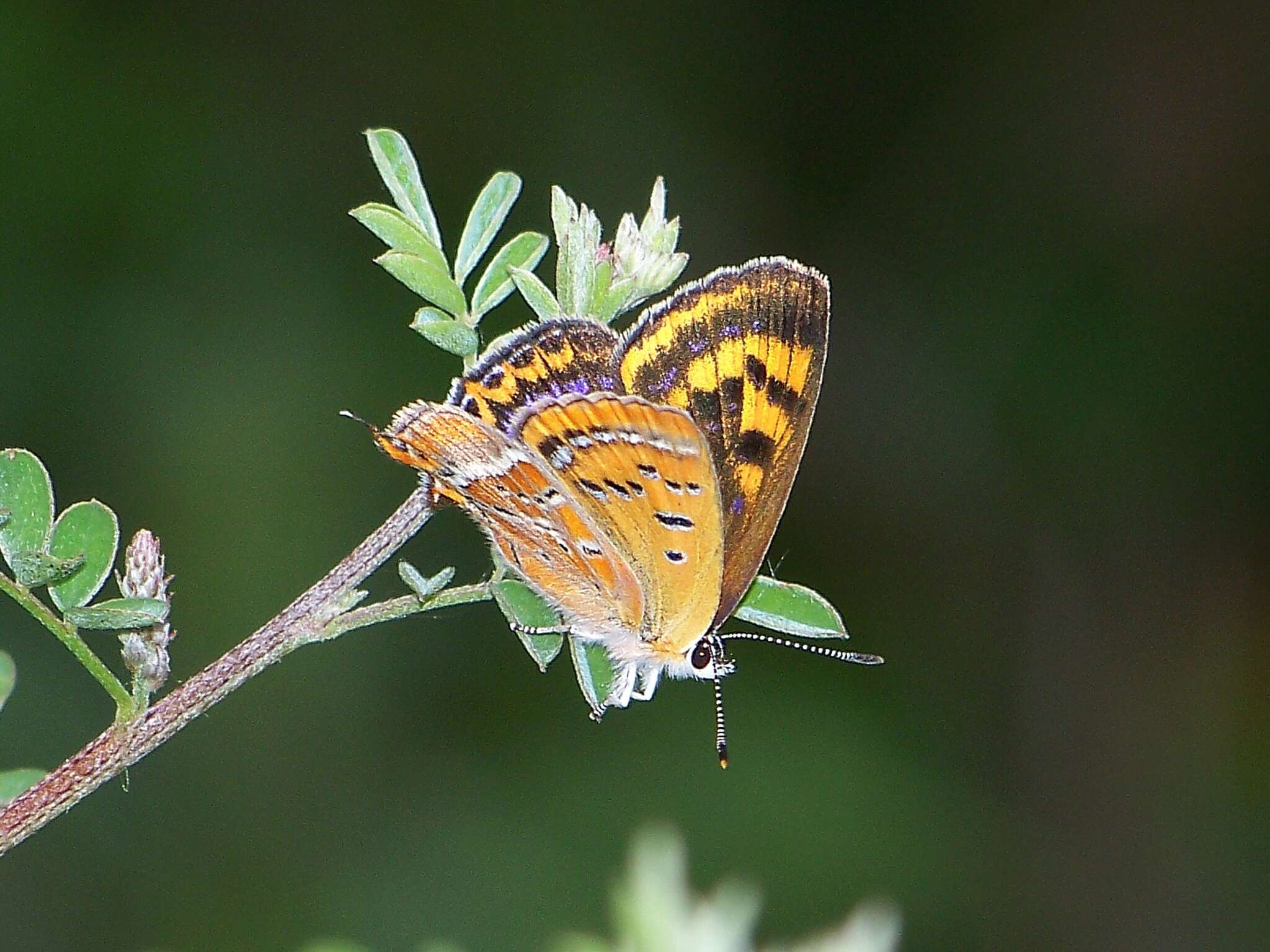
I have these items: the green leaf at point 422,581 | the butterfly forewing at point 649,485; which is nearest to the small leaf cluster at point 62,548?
the green leaf at point 422,581

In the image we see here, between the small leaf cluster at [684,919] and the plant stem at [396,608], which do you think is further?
the plant stem at [396,608]

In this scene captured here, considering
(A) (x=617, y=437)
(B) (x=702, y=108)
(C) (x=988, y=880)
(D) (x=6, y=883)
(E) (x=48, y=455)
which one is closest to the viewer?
(A) (x=617, y=437)

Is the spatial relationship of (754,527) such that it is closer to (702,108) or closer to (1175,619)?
(702,108)

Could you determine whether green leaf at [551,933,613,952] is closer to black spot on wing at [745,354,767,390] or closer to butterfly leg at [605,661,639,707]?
butterfly leg at [605,661,639,707]

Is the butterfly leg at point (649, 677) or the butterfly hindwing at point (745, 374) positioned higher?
the butterfly hindwing at point (745, 374)

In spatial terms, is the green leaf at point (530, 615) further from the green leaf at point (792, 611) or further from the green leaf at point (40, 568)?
the green leaf at point (40, 568)

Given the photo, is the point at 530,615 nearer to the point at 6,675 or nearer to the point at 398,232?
the point at 398,232

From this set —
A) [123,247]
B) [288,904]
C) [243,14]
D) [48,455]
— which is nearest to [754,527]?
[288,904]
